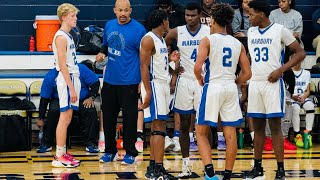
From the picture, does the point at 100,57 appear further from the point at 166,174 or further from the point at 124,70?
the point at 166,174

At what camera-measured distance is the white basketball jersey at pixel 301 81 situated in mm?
13820

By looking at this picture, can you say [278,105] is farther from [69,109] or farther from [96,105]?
[96,105]

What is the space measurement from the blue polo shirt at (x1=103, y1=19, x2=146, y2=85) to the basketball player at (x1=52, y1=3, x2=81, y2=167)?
1.58 ft

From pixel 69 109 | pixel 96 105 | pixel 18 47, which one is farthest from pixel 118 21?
pixel 18 47

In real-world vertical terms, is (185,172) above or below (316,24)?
below

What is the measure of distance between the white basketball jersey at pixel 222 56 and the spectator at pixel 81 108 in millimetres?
3590

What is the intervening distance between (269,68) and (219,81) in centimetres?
80

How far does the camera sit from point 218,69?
961cm

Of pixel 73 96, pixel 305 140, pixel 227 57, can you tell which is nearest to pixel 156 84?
pixel 227 57

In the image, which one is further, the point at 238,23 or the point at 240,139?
the point at 238,23

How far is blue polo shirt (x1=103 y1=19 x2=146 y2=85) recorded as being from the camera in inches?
450

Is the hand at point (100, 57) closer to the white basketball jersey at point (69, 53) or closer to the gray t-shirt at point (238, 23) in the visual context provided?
the white basketball jersey at point (69, 53)

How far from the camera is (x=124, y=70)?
1146cm

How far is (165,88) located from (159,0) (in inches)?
171
